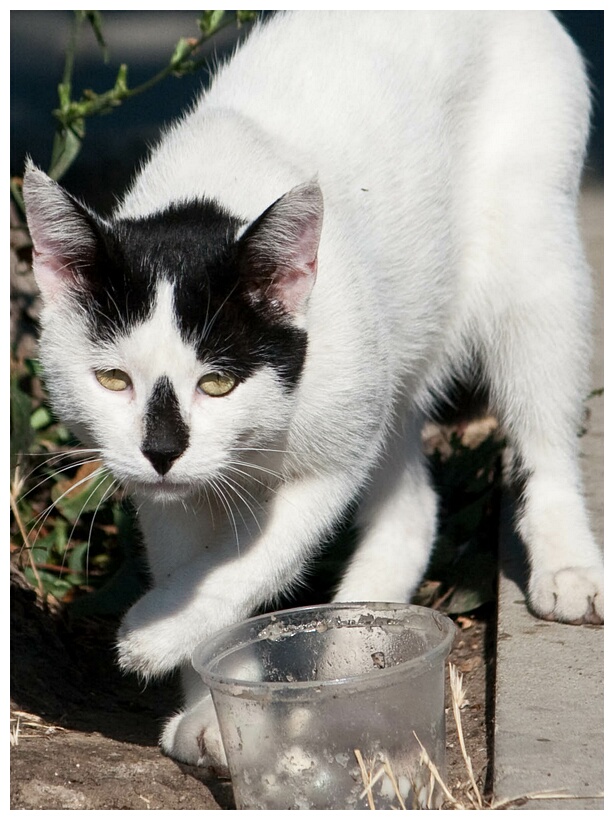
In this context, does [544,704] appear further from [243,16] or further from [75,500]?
[243,16]

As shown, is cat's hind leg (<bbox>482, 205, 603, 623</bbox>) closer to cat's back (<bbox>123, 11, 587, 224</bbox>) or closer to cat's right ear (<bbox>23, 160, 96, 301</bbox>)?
cat's back (<bbox>123, 11, 587, 224</bbox>)

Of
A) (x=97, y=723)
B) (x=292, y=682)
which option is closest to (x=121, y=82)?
(x=97, y=723)

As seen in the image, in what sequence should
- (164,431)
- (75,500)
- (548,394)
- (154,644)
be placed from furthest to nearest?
(75,500), (548,394), (154,644), (164,431)

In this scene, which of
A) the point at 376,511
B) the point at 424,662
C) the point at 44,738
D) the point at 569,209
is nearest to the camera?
the point at 424,662

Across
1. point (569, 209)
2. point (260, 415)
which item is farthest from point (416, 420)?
point (260, 415)

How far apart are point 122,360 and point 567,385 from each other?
1651 millimetres

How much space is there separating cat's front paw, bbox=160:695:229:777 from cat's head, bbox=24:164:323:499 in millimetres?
692

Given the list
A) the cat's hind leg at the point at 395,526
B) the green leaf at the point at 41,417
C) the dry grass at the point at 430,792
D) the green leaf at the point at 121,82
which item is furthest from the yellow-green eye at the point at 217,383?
the green leaf at the point at 41,417

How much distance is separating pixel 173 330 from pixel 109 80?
18.3ft

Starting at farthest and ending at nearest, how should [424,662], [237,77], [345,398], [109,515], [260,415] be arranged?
[109,515]
[237,77]
[345,398]
[260,415]
[424,662]

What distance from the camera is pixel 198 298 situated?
92.5 inches

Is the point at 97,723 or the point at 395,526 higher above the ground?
the point at 395,526

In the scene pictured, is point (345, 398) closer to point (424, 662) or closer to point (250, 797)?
point (424, 662)

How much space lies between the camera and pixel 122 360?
90.3 inches
